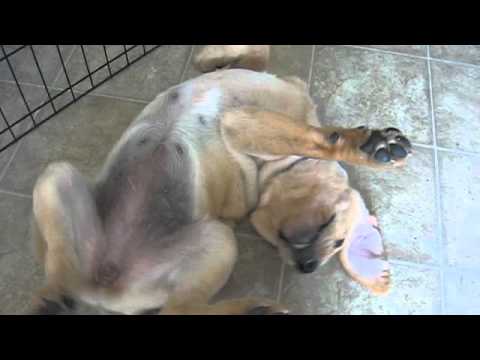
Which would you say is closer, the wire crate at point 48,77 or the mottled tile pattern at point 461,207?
the mottled tile pattern at point 461,207

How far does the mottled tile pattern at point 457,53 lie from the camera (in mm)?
2666

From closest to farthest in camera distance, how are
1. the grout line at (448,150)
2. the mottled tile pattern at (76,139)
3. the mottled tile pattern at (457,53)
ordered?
1. the mottled tile pattern at (76,139)
2. the grout line at (448,150)
3. the mottled tile pattern at (457,53)

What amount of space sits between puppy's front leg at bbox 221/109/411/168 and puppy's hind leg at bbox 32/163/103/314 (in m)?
Result: 0.56

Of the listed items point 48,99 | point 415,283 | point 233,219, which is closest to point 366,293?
point 415,283

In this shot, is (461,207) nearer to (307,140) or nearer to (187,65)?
(307,140)

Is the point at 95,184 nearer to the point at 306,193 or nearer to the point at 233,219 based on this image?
the point at 233,219

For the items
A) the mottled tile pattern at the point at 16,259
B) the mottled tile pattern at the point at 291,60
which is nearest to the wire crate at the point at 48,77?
the mottled tile pattern at the point at 16,259

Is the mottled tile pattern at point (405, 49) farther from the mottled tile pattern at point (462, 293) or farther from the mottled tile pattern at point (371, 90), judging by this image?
the mottled tile pattern at point (462, 293)

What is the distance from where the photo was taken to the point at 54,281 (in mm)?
1592

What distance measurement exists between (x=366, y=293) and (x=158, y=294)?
806 mm

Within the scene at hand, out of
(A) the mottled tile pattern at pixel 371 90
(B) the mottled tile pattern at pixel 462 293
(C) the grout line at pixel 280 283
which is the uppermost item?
(A) the mottled tile pattern at pixel 371 90

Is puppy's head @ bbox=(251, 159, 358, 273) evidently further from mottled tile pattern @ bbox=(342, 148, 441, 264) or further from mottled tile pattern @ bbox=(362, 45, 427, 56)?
mottled tile pattern @ bbox=(362, 45, 427, 56)

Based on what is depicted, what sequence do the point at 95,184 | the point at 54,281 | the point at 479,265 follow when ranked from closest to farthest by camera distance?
the point at 54,281 < the point at 95,184 < the point at 479,265

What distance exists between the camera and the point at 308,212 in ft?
5.98
